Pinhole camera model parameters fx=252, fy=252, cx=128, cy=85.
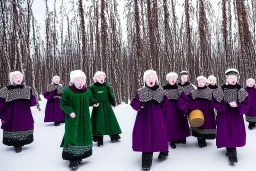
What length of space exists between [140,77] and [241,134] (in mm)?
8357

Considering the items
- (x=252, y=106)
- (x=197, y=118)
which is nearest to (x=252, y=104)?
(x=252, y=106)

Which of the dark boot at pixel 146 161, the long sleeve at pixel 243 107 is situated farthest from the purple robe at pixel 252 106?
the dark boot at pixel 146 161

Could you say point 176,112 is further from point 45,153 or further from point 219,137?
point 45,153

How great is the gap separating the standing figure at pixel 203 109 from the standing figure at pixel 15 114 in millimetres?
3862

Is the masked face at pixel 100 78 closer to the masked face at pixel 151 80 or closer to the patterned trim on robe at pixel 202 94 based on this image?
the masked face at pixel 151 80

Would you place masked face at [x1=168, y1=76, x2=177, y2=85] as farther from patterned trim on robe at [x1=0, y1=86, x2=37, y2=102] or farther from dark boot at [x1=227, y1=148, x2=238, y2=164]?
patterned trim on robe at [x1=0, y1=86, x2=37, y2=102]

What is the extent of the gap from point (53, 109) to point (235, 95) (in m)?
6.46

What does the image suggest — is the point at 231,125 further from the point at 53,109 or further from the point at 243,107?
the point at 53,109

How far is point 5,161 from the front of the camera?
5441mm

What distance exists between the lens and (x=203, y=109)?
593cm

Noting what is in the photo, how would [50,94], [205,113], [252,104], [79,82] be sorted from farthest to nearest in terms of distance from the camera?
[50,94]
[252,104]
[205,113]
[79,82]

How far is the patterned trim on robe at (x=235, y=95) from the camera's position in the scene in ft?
15.9

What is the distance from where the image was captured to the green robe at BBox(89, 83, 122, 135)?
6.29 m

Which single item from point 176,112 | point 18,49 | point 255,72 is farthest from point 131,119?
point 255,72
